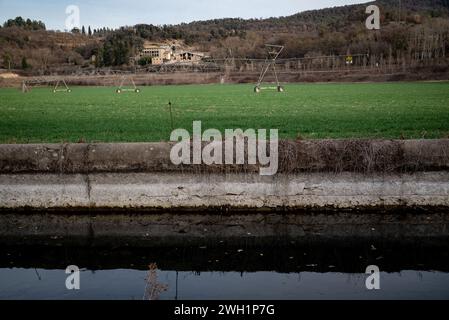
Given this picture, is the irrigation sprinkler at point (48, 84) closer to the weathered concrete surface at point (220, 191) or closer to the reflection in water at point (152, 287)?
A: the weathered concrete surface at point (220, 191)

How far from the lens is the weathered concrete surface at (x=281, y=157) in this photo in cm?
1167

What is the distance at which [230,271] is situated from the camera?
28.0 ft

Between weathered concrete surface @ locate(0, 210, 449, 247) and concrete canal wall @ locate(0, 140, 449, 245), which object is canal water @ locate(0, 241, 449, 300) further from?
concrete canal wall @ locate(0, 140, 449, 245)

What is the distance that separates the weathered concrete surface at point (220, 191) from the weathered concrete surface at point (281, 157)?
17 cm

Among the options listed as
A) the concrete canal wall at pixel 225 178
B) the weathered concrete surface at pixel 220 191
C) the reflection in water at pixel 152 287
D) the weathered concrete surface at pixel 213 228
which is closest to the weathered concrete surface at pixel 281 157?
the concrete canal wall at pixel 225 178

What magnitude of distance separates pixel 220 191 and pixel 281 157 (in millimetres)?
1633

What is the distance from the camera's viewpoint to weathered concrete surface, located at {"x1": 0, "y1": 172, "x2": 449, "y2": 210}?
38.4ft

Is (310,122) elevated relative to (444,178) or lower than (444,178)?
elevated

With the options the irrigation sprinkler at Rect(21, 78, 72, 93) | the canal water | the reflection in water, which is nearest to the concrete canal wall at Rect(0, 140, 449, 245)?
the canal water

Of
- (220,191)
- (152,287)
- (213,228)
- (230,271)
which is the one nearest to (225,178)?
(220,191)

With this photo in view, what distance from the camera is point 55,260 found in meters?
9.21
